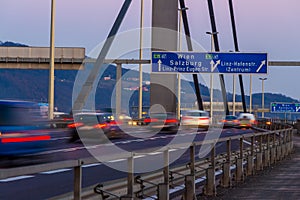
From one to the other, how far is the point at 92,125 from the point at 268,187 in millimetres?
14842

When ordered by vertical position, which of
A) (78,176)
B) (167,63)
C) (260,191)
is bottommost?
(260,191)

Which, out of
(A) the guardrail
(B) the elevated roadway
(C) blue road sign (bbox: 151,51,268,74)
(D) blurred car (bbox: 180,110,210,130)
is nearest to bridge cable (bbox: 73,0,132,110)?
(C) blue road sign (bbox: 151,51,268,74)

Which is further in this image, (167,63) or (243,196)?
(167,63)

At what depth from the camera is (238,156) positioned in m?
15.9

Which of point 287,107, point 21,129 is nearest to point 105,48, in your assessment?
point 21,129

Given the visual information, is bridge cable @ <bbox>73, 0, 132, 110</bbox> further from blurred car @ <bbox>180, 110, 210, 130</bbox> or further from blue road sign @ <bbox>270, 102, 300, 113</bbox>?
blue road sign @ <bbox>270, 102, 300, 113</bbox>

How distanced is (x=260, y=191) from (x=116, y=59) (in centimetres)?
3969

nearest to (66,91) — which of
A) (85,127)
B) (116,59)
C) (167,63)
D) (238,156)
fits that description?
(116,59)

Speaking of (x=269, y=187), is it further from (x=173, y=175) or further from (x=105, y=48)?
(x=105, y=48)

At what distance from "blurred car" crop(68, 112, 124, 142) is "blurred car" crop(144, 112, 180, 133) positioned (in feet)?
27.4

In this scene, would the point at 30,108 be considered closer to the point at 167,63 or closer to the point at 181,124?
the point at 167,63

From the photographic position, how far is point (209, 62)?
40.8 meters

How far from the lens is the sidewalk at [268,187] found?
474 inches

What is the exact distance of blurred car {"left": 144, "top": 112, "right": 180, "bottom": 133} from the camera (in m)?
39.4
